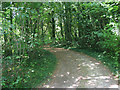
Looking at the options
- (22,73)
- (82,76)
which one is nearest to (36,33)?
(22,73)

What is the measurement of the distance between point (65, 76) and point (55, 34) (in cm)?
938

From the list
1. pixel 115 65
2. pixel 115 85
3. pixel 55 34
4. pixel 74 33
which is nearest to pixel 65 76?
pixel 115 85

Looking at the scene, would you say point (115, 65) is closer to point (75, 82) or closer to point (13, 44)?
point (75, 82)

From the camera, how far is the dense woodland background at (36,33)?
481 centimetres

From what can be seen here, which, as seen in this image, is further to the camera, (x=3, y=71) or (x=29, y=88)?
(x=3, y=71)

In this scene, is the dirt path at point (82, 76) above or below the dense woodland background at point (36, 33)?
below

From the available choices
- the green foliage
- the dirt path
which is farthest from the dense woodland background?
the dirt path

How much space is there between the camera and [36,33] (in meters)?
6.34

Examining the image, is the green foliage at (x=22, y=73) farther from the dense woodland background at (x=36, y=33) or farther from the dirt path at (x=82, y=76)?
the dirt path at (x=82, y=76)

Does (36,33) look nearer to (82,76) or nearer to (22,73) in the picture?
(22,73)

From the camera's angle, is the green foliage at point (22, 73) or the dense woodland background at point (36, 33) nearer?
the green foliage at point (22, 73)

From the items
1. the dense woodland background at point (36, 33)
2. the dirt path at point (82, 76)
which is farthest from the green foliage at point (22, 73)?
the dirt path at point (82, 76)

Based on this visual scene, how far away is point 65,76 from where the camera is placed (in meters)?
5.56

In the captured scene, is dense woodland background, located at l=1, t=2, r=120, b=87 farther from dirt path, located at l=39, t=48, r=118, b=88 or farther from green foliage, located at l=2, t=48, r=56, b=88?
dirt path, located at l=39, t=48, r=118, b=88
